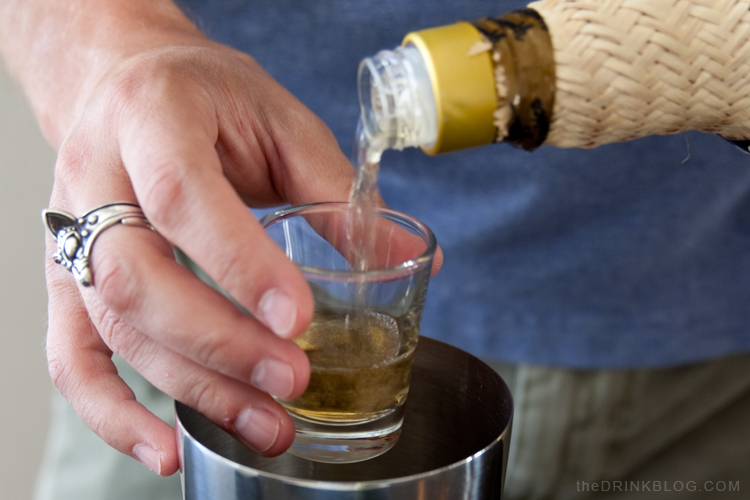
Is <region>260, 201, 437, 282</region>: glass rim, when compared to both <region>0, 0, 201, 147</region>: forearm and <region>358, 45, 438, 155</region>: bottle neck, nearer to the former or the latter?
<region>358, 45, 438, 155</region>: bottle neck

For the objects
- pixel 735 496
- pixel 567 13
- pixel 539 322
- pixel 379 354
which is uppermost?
pixel 567 13

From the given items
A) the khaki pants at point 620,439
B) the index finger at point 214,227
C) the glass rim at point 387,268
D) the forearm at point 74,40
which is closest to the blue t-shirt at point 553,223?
the khaki pants at point 620,439

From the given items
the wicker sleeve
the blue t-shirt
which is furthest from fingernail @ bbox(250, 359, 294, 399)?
the blue t-shirt

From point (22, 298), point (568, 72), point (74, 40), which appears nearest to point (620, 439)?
point (568, 72)

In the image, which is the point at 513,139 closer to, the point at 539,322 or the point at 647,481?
the point at 539,322

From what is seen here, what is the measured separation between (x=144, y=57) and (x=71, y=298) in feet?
0.79

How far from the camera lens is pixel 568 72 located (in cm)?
46

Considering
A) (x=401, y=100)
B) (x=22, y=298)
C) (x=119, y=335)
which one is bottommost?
(x=22, y=298)

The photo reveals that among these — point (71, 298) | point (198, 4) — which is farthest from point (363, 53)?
point (71, 298)

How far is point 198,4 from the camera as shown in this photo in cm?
102

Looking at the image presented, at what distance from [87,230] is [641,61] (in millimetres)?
416

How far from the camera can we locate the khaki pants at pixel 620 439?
99 cm

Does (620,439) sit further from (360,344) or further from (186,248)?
(186,248)

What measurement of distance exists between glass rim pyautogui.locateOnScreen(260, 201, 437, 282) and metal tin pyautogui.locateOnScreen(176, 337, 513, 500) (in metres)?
0.10
